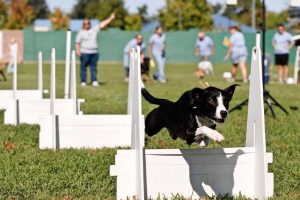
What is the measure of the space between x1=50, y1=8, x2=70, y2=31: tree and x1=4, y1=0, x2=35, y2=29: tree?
2946 mm

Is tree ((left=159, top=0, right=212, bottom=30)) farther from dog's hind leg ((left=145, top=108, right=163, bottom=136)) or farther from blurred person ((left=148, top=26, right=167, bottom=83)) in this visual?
dog's hind leg ((left=145, top=108, right=163, bottom=136))

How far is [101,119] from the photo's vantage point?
27.0ft

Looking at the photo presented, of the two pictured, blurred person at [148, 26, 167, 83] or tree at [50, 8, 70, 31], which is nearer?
blurred person at [148, 26, 167, 83]

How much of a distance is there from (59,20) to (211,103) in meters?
83.9

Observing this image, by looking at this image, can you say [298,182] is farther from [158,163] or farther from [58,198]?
[58,198]

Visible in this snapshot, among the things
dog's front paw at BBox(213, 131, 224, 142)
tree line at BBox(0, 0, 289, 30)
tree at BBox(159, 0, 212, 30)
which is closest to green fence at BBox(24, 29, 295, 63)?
tree line at BBox(0, 0, 289, 30)

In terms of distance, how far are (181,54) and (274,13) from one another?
4130cm

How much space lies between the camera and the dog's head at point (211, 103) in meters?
5.27

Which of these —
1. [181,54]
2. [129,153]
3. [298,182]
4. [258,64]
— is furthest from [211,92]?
[181,54]

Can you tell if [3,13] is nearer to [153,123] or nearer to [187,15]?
[187,15]

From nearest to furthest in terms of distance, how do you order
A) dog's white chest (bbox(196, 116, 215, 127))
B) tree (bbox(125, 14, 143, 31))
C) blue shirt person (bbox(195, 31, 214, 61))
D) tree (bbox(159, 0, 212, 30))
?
dog's white chest (bbox(196, 116, 215, 127)) < blue shirt person (bbox(195, 31, 214, 61)) < tree (bbox(159, 0, 212, 30)) < tree (bbox(125, 14, 143, 31))

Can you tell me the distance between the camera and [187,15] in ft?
246

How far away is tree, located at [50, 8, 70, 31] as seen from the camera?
3316 inches

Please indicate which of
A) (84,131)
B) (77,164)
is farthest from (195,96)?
(84,131)
